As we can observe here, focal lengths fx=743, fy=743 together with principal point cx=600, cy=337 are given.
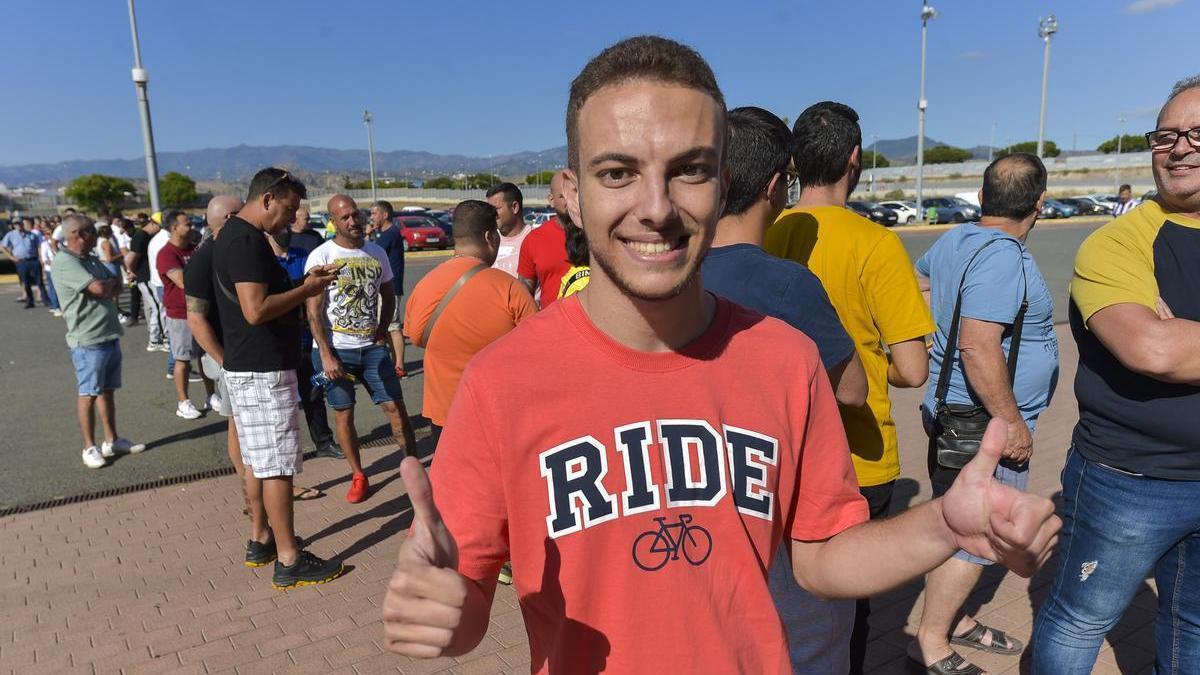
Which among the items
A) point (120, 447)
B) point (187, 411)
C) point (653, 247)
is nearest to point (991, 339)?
point (653, 247)

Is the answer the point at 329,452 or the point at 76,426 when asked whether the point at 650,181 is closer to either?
the point at 329,452

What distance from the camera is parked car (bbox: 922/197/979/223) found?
38188 mm

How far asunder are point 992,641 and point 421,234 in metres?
28.2

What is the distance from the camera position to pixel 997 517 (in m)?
1.17

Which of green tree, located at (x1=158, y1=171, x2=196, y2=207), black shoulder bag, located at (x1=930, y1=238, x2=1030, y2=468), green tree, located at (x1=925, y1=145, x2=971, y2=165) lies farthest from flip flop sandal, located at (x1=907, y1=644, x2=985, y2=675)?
green tree, located at (x1=925, y1=145, x2=971, y2=165)

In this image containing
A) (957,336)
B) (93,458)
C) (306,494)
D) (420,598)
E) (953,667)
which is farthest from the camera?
(93,458)

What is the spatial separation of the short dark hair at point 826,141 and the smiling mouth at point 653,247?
1.76 meters

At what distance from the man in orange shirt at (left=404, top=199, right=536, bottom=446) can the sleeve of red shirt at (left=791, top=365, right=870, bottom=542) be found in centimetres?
260

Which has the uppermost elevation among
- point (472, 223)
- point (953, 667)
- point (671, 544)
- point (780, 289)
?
point (472, 223)

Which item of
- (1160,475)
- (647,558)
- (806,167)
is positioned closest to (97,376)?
(806,167)

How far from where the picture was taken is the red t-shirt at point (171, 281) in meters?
7.79

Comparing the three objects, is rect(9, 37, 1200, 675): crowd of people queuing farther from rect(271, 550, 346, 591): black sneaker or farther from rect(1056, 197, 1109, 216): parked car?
rect(1056, 197, 1109, 216): parked car

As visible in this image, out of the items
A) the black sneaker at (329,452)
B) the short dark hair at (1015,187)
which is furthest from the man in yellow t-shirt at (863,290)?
the black sneaker at (329,452)

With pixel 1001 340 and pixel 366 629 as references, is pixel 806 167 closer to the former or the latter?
pixel 1001 340
